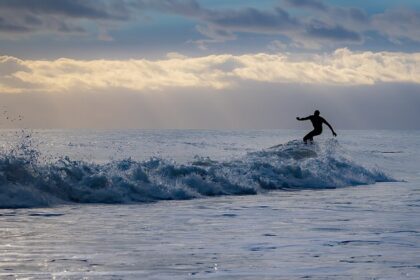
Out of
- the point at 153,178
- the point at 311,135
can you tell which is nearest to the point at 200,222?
the point at 153,178

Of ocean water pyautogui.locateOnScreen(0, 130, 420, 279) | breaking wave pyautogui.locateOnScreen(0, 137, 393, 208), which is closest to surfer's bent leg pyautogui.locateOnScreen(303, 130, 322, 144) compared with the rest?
breaking wave pyautogui.locateOnScreen(0, 137, 393, 208)

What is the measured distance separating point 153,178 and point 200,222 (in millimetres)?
6545

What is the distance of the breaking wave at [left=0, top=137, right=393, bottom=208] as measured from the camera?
15648 millimetres

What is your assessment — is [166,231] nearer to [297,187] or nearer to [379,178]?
[297,187]

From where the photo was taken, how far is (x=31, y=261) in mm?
7730

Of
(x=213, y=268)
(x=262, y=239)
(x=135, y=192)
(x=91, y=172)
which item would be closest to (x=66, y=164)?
(x=91, y=172)

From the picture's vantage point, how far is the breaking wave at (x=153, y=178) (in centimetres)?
1565

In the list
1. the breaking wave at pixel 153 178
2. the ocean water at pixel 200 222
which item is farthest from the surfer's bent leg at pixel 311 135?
the ocean water at pixel 200 222

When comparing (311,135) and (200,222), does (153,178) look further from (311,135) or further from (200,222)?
(311,135)

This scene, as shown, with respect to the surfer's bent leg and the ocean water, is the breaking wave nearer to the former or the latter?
the ocean water

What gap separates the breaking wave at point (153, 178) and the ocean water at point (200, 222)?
0.13 ft

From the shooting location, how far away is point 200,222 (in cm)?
1159

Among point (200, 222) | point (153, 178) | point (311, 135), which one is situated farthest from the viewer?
point (311, 135)

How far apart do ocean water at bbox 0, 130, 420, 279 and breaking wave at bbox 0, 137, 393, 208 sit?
4cm
